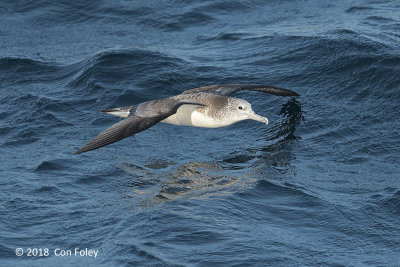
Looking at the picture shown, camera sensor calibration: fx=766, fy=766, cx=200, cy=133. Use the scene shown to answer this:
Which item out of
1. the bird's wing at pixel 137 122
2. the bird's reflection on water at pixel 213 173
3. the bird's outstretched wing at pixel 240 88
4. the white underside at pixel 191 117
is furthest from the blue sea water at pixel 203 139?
the bird's wing at pixel 137 122

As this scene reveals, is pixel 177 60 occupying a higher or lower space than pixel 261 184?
higher

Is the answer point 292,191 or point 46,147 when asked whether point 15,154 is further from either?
point 292,191

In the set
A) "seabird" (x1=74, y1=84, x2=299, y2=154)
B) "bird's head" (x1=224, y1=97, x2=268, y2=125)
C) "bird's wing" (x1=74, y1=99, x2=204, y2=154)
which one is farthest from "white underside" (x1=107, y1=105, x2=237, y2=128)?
"bird's wing" (x1=74, y1=99, x2=204, y2=154)

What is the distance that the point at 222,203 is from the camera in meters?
11.0

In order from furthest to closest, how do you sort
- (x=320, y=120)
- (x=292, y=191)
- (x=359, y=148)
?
(x=320, y=120) → (x=359, y=148) → (x=292, y=191)

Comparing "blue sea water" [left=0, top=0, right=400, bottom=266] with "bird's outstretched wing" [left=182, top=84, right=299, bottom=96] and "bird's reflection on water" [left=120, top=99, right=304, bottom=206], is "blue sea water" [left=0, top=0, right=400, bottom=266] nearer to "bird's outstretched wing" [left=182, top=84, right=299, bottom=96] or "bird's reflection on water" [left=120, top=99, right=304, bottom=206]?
"bird's reflection on water" [left=120, top=99, right=304, bottom=206]

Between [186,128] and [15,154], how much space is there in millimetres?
→ 3254

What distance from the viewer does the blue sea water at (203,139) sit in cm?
1004

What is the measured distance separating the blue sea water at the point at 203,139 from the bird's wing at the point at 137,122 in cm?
79

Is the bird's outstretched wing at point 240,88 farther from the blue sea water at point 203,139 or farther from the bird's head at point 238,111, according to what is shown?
the bird's head at point 238,111

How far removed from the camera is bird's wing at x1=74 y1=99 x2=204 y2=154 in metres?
11.5

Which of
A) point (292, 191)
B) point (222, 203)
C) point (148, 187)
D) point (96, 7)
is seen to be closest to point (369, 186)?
point (292, 191)

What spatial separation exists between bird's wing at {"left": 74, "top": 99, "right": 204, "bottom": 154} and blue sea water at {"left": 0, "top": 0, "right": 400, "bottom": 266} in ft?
2.58

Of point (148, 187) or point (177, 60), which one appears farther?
point (177, 60)
